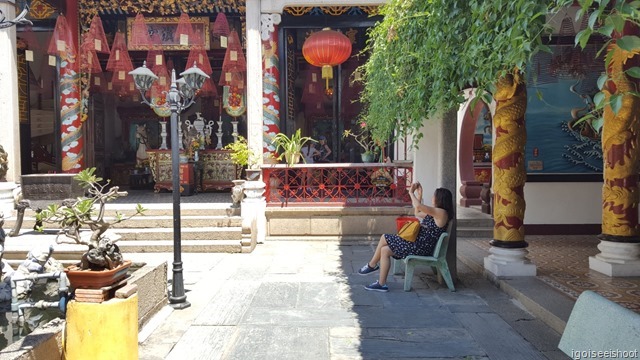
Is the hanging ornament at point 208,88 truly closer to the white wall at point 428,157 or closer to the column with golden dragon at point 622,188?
the white wall at point 428,157

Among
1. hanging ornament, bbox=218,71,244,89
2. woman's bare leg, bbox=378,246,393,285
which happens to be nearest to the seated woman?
woman's bare leg, bbox=378,246,393,285

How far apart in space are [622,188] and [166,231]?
7.14m

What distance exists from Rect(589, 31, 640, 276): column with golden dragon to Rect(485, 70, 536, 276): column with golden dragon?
3.26ft

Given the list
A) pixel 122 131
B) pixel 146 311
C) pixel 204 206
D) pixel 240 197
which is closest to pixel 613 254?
pixel 146 311

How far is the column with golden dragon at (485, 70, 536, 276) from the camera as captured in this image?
5812mm

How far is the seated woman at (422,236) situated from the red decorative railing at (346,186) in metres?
3.37

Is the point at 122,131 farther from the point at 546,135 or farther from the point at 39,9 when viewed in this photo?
the point at 546,135

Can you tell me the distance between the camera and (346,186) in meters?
9.23

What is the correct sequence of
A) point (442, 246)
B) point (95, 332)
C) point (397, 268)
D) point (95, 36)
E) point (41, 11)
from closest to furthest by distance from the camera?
point (95, 332)
point (442, 246)
point (397, 268)
point (95, 36)
point (41, 11)

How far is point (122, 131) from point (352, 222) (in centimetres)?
939

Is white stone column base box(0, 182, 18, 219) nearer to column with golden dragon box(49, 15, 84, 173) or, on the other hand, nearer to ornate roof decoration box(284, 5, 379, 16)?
column with golden dragon box(49, 15, 84, 173)

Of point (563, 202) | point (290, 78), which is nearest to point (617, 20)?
point (563, 202)

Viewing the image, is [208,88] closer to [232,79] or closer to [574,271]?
[232,79]

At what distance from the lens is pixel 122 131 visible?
14.9 metres
